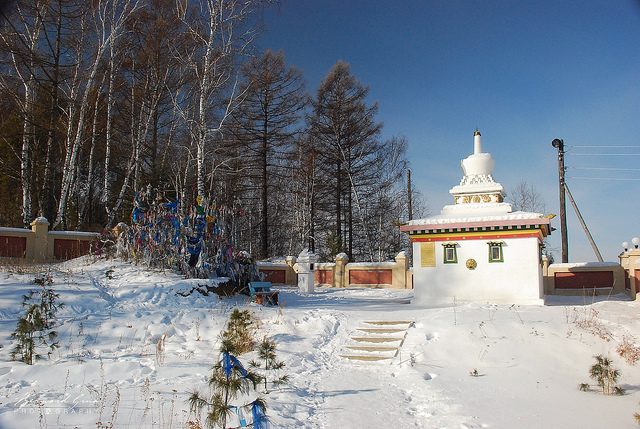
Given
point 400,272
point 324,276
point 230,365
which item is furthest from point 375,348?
point 324,276

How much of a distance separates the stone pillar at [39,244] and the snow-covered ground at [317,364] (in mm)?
5504

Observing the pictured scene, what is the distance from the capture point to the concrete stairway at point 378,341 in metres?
8.20

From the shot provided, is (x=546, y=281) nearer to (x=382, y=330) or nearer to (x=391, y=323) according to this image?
(x=391, y=323)

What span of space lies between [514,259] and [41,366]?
A: 519 inches

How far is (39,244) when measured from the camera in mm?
16750

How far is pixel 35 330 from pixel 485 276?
41.3 ft

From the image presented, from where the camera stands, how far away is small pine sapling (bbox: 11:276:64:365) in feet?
21.3

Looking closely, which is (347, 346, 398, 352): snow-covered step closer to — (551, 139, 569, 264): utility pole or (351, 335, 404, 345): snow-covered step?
(351, 335, 404, 345): snow-covered step

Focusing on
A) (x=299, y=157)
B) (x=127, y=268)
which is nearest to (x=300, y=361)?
(x=127, y=268)

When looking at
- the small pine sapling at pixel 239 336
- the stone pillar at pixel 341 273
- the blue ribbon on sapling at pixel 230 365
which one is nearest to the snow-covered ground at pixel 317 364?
the small pine sapling at pixel 239 336

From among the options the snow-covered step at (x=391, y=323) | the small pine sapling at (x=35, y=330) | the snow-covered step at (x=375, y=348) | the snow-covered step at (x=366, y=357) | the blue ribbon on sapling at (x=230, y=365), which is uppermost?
the blue ribbon on sapling at (x=230, y=365)

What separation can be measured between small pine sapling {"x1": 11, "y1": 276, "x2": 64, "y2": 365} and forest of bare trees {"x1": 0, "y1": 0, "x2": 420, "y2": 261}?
818 centimetres

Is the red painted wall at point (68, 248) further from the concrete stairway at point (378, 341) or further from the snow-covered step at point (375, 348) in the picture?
the snow-covered step at point (375, 348)

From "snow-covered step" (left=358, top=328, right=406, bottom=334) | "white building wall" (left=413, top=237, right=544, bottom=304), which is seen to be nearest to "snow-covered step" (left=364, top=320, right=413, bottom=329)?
"snow-covered step" (left=358, top=328, right=406, bottom=334)
